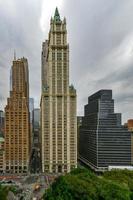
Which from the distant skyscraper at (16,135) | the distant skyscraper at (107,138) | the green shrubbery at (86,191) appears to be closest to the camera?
the green shrubbery at (86,191)

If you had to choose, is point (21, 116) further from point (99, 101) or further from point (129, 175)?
point (129, 175)

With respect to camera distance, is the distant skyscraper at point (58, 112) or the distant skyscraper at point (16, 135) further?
the distant skyscraper at point (16, 135)

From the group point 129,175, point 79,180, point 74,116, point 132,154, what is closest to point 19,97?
point 74,116

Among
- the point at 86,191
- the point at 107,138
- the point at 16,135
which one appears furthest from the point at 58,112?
the point at 86,191

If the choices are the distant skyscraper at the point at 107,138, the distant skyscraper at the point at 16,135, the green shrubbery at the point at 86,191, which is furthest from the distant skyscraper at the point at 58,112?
the green shrubbery at the point at 86,191

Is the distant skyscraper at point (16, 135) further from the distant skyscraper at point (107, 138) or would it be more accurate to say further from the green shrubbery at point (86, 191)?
the green shrubbery at point (86, 191)

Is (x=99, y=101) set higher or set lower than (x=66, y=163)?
higher

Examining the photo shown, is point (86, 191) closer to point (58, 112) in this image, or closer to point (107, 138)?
point (107, 138)

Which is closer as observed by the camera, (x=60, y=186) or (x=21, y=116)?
(x=60, y=186)
